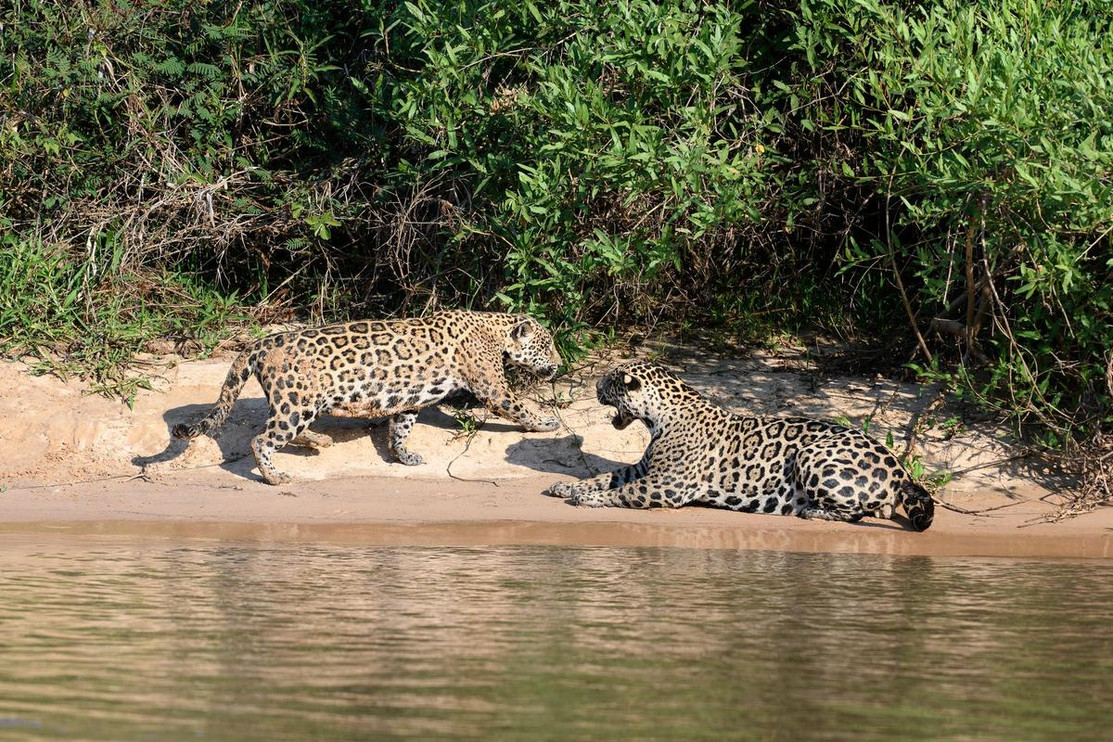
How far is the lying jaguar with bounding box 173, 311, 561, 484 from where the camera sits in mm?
10086

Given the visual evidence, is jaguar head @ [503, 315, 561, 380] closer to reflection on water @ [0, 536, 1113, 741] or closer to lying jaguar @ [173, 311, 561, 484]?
lying jaguar @ [173, 311, 561, 484]

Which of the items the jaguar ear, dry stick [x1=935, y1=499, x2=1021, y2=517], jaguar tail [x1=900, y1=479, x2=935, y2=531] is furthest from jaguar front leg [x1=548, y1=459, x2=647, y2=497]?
dry stick [x1=935, y1=499, x2=1021, y2=517]

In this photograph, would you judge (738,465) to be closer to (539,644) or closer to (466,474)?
(466,474)

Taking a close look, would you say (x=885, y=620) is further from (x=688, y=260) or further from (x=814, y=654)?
(x=688, y=260)

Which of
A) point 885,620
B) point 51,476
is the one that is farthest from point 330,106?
point 885,620

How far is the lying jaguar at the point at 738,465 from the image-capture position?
30.7ft

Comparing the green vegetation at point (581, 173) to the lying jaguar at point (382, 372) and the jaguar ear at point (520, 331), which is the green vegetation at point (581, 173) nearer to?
the jaguar ear at point (520, 331)

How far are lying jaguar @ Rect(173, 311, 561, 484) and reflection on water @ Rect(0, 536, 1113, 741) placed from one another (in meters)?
1.81

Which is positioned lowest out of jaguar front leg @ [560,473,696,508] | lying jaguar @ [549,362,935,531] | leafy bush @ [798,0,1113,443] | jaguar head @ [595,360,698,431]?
jaguar front leg @ [560,473,696,508]

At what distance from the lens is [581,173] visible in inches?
416

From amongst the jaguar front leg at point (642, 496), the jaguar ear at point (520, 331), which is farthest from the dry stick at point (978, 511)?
the jaguar ear at point (520, 331)

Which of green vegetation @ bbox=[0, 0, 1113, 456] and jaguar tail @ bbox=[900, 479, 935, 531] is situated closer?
jaguar tail @ bbox=[900, 479, 935, 531]

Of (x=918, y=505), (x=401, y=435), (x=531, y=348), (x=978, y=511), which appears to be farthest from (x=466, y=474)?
(x=978, y=511)

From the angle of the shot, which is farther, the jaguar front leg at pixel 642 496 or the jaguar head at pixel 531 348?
the jaguar head at pixel 531 348
